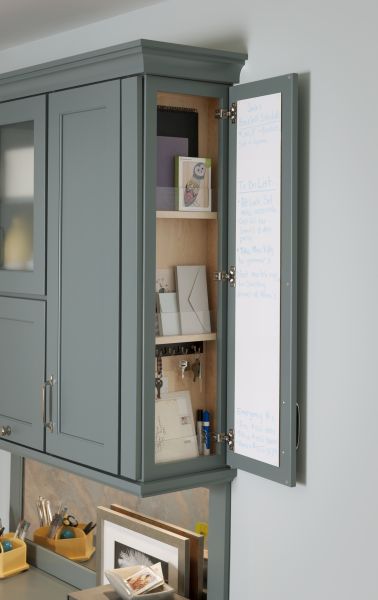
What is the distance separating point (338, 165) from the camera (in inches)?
85.5

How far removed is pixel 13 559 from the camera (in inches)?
128

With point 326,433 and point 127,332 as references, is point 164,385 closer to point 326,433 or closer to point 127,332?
point 127,332

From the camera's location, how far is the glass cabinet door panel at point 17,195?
2.82 m

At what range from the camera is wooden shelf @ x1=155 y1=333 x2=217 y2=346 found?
2.46 metres

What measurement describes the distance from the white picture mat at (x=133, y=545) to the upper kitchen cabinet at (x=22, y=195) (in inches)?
33.7

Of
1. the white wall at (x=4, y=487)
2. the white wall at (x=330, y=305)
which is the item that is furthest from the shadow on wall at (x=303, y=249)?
the white wall at (x=4, y=487)

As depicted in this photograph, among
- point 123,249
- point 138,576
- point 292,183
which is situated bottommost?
point 138,576

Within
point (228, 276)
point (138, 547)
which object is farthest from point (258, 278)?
point (138, 547)

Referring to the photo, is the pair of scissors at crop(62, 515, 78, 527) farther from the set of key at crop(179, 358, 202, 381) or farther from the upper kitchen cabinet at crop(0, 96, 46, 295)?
the set of key at crop(179, 358, 202, 381)

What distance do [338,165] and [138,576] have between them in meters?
1.37

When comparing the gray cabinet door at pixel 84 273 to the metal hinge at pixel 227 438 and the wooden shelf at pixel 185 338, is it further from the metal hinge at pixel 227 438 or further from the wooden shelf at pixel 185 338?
the metal hinge at pixel 227 438

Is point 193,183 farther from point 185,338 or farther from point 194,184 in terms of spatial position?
point 185,338

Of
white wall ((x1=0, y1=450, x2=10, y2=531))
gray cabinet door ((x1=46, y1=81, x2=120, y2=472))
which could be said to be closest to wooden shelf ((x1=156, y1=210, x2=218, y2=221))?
gray cabinet door ((x1=46, y1=81, x2=120, y2=472))

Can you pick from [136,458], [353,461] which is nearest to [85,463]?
[136,458]
